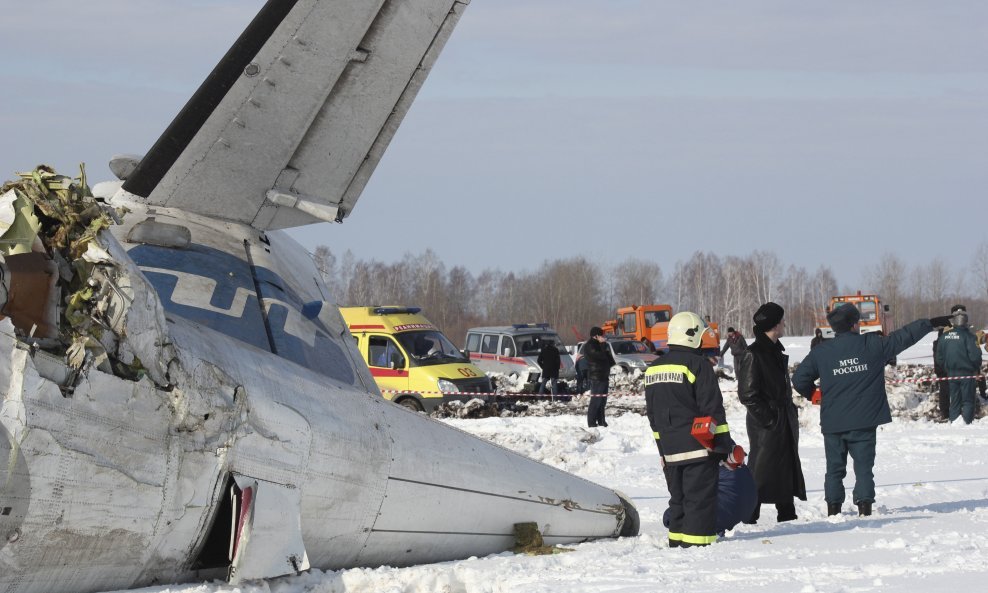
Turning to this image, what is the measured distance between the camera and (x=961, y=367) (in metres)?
18.2

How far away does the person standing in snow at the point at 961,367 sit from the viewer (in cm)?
1803

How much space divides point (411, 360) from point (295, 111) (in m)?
16.2

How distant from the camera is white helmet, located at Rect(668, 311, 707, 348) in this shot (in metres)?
7.20

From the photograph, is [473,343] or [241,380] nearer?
[241,380]

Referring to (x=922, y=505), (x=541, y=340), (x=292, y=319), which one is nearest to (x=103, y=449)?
(x=292, y=319)

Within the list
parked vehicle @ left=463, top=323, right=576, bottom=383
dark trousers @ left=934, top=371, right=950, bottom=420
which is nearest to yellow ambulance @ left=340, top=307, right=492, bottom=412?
parked vehicle @ left=463, top=323, right=576, bottom=383

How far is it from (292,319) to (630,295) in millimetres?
105330

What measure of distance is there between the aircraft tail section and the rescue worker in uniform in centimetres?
244

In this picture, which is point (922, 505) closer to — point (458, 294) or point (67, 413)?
point (67, 413)

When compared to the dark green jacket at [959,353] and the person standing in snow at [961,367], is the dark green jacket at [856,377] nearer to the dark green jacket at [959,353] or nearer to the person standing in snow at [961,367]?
the person standing in snow at [961,367]

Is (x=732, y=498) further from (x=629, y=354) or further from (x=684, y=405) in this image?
(x=629, y=354)

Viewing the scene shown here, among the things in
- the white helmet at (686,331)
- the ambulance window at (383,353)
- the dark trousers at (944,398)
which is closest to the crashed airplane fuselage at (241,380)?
the white helmet at (686,331)

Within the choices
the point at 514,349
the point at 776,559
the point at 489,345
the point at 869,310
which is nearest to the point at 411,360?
the point at 514,349

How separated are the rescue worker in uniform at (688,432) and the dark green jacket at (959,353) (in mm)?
12573
